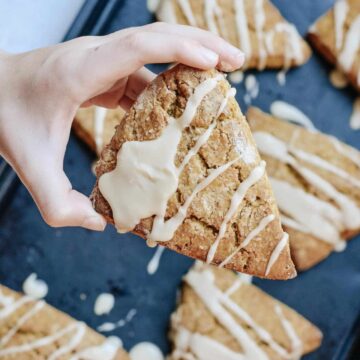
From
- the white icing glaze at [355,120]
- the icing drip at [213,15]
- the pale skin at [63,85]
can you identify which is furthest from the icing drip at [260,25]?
the pale skin at [63,85]

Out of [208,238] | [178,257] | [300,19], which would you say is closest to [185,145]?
[208,238]

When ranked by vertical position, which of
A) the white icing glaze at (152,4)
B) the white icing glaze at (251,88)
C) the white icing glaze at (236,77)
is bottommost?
the white icing glaze at (251,88)

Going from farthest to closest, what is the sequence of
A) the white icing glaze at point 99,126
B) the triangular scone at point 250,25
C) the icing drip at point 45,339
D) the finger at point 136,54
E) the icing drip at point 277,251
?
the triangular scone at point 250,25 → the white icing glaze at point 99,126 → the icing drip at point 45,339 → the icing drip at point 277,251 → the finger at point 136,54

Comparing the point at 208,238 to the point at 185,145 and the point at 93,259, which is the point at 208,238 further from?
the point at 93,259

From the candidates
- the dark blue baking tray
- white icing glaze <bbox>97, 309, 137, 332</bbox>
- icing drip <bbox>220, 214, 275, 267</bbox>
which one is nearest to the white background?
the dark blue baking tray

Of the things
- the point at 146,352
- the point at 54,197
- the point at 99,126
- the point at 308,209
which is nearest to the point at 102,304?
the point at 146,352

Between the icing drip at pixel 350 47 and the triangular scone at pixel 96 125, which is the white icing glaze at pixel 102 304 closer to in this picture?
the triangular scone at pixel 96 125
